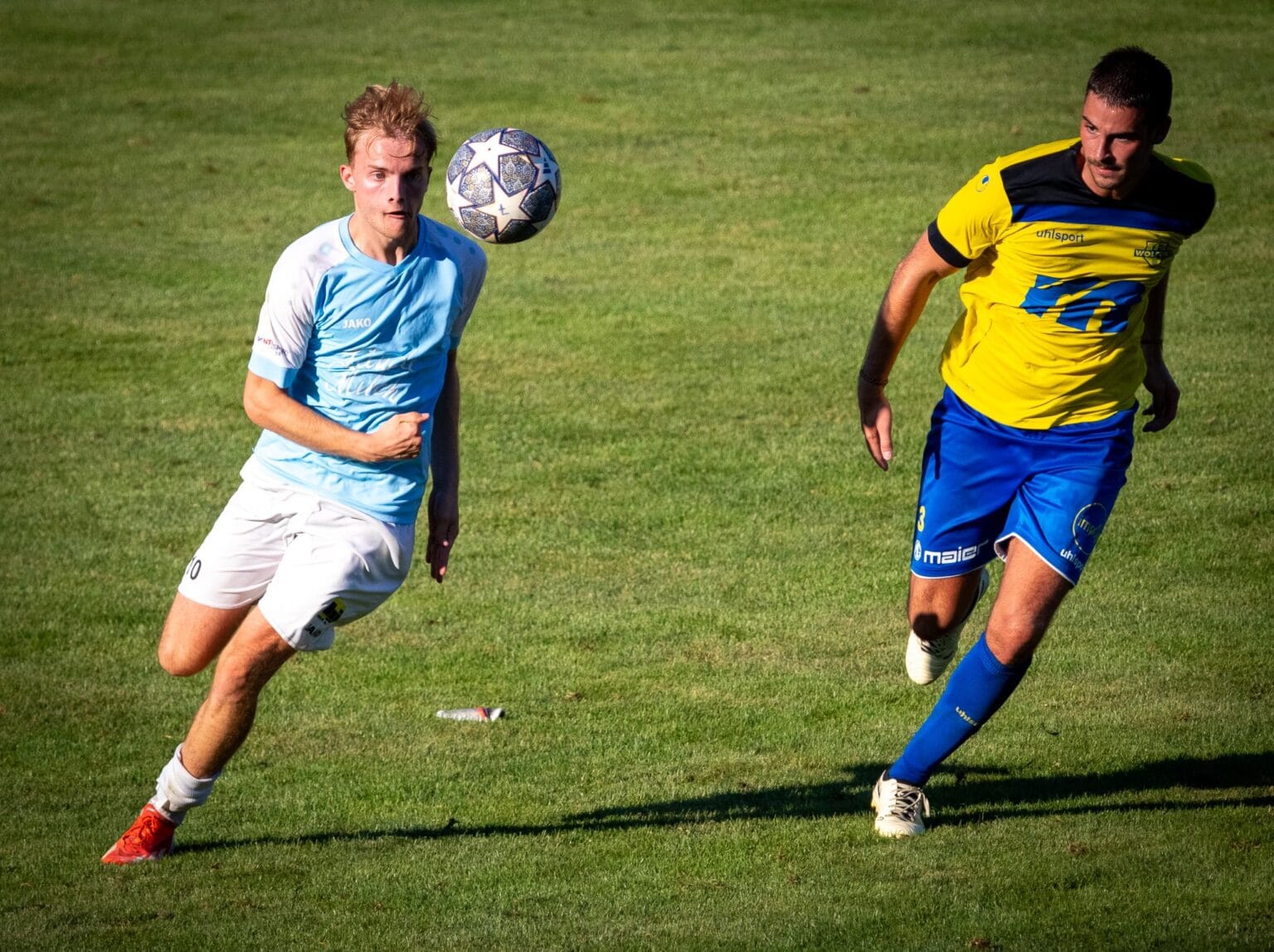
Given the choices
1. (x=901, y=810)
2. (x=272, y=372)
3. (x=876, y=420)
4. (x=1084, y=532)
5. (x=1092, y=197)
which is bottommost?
(x=901, y=810)

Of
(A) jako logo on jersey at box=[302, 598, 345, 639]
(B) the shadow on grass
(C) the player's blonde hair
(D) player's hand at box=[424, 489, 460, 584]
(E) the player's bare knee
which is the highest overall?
(C) the player's blonde hair

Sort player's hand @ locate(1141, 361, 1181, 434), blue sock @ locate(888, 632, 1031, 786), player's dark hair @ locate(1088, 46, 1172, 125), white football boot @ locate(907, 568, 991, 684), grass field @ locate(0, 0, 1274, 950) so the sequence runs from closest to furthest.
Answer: player's dark hair @ locate(1088, 46, 1172, 125) < grass field @ locate(0, 0, 1274, 950) < blue sock @ locate(888, 632, 1031, 786) < player's hand @ locate(1141, 361, 1181, 434) < white football boot @ locate(907, 568, 991, 684)

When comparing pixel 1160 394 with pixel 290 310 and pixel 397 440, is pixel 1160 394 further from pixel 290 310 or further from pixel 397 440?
pixel 290 310

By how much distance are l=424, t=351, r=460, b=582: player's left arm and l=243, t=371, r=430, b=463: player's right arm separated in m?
0.53

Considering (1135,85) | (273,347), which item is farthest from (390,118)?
(1135,85)

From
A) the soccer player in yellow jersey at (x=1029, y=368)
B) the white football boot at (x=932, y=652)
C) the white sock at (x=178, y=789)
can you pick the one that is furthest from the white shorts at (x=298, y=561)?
the white football boot at (x=932, y=652)

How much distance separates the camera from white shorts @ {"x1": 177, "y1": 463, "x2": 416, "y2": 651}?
595 cm

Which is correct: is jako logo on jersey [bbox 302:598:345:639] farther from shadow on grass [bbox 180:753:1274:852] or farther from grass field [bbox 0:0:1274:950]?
shadow on grass [bbox 180:753:1274:852]

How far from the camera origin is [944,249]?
253 inches

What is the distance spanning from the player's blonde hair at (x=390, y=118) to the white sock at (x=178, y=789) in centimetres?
249

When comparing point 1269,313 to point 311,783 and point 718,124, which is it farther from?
point 311,783

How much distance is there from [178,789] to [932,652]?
3.39 m

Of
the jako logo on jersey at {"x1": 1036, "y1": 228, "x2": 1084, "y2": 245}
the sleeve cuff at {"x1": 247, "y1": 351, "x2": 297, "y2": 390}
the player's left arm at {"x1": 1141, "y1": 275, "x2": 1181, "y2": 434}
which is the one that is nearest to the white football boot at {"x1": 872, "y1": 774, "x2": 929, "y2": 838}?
the player's left arm at {"x1": 1141, "y1": 275, "x2": 1181, "y2": 434}

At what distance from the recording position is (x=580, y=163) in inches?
778
